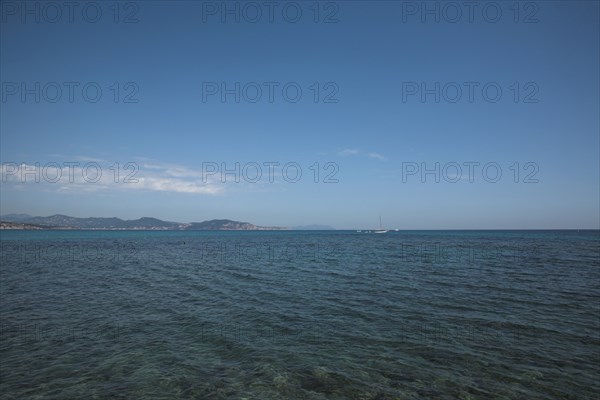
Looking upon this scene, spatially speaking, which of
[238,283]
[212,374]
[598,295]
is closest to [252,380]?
[212,374]

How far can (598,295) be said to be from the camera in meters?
24.5

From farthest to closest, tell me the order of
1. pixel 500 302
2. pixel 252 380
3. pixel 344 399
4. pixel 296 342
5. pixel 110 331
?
pixel 500 302
pixel 110 331
pixel 296 342
pixel 252 380
pixel 344 399

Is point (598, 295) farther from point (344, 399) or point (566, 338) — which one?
point (344, 399)

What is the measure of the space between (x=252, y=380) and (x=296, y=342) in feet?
12.4

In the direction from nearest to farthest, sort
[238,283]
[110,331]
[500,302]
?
[110,331] < [500,302] < [238,283]

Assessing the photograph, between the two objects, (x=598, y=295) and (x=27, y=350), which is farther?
(x=598, y=295)

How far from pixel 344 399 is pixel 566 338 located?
13.0m

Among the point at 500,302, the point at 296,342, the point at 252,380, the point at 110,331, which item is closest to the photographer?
the point at 252,380

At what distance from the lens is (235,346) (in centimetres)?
1423

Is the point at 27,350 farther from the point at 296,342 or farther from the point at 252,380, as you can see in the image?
the point at 296,342

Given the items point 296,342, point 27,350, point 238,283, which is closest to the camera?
point 27,350

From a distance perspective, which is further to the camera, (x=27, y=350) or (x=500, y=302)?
(x=500, y=302)

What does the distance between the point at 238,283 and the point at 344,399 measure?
21.2 meters

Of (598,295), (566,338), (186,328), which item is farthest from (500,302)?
(186,328)
